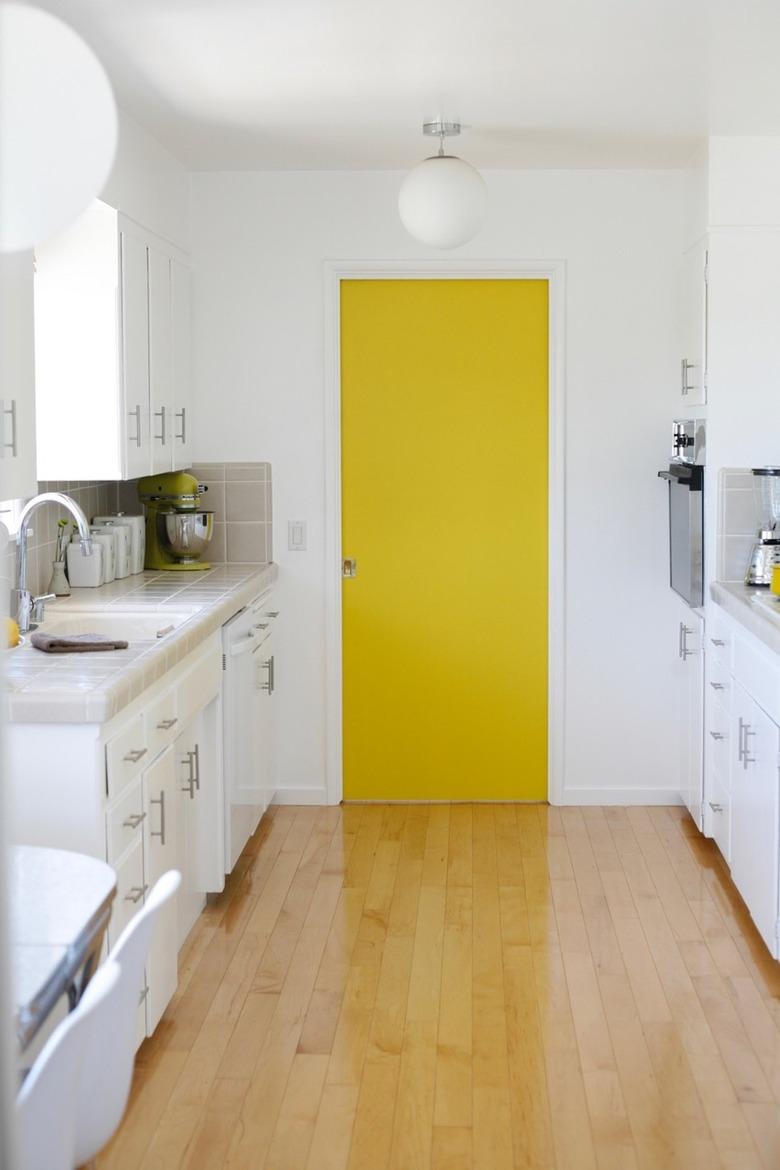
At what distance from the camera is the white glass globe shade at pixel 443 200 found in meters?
3.95

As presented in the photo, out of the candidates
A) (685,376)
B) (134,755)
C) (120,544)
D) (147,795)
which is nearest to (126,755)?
(134,755)

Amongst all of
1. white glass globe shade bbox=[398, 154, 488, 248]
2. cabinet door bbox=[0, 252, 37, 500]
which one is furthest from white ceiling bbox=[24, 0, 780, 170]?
cabinet door bbox=[0, 252, 37, 500]

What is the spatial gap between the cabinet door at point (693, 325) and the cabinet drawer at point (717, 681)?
0.91 metres

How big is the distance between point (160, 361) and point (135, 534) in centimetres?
64

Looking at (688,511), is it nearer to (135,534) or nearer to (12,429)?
(135,534)

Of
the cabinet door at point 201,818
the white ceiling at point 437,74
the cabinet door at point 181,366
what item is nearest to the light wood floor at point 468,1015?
the cabinet door at point 201,818

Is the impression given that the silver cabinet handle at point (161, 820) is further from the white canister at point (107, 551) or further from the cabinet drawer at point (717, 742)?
the cabinet drawer at point (717, 742)

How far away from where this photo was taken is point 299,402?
496 centimetres

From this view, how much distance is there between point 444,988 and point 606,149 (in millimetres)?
2896

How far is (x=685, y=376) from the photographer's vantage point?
4.75 m

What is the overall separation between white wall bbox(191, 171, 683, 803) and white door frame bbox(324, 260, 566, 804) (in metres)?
0.04

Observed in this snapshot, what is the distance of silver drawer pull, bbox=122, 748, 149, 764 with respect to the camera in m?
2.74

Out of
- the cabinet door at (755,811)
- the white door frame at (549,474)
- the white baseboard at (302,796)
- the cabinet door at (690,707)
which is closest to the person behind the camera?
the cabinet door at (755,811)

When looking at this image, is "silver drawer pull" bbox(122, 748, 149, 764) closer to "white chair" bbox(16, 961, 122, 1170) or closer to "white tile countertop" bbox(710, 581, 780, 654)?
"white chair" bbox(16, 961, 122, 1170)
